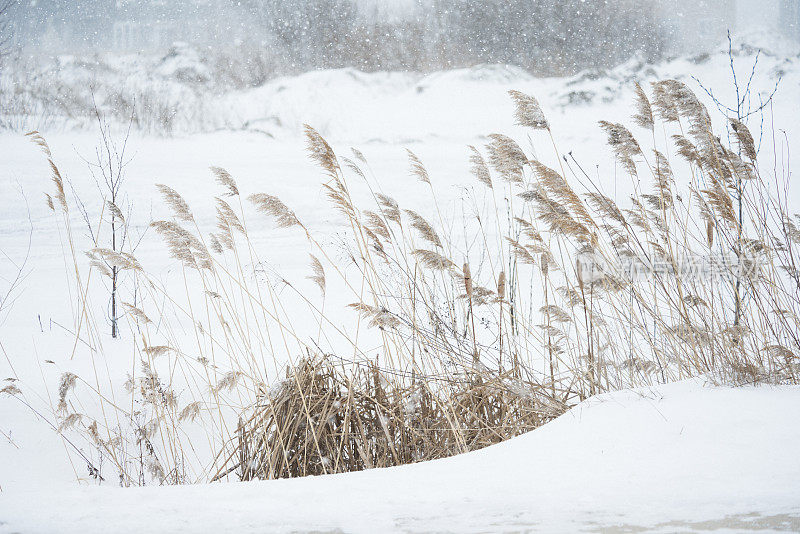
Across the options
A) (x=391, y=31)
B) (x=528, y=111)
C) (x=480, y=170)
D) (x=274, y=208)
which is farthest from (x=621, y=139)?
(x=391, y=31)

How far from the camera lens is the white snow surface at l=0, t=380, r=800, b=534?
2.93 feet

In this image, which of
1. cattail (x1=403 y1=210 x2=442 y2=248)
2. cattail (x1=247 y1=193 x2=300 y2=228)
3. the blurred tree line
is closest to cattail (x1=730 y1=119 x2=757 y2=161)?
cattail (x1=403 y1=210 x2=442 y2=248)

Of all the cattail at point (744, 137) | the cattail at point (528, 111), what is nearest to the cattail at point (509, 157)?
the cattail at point (528, 111)

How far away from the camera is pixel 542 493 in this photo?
100 cm

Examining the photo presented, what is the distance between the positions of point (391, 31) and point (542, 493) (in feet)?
20.8

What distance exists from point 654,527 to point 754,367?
0.81 meters

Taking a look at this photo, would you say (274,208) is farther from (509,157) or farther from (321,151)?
(509,157)

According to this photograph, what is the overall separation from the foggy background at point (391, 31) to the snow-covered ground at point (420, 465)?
0.63ft

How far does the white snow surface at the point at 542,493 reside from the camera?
89 cm

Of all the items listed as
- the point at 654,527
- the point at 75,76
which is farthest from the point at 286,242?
the point at 654,527

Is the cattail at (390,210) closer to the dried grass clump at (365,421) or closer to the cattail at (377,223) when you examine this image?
the cattail at (377,223)

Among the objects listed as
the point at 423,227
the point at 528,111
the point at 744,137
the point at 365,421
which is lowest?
the point at 365,421

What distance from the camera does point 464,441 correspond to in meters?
1.54

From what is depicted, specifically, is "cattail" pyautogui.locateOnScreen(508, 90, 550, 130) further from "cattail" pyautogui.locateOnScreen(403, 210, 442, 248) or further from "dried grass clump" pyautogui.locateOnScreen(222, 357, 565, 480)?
"dried grass clump" pyautogui.locateOnScreen(222, 357, 565, 480)
